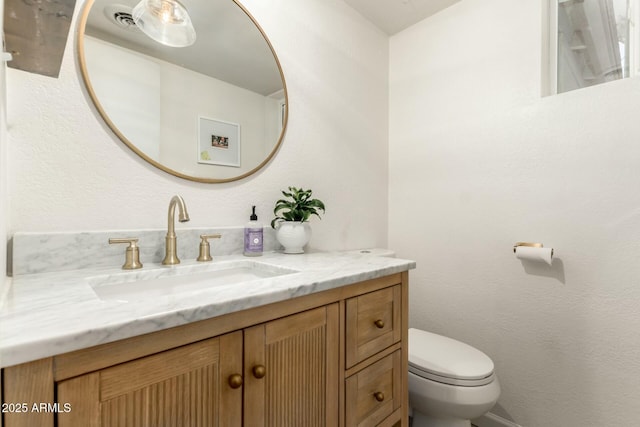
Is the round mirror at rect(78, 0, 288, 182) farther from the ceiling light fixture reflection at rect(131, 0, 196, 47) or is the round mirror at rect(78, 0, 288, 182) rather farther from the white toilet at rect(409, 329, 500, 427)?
the white toilet at rect(409, 329, 500, 427)

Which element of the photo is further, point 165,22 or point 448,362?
point 448,362

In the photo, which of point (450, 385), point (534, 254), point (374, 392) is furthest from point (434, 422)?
point (534, 254)

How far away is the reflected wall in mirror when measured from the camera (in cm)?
128

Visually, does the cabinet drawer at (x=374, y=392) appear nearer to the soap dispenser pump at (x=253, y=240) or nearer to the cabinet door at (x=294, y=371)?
the cabinet door at (x=294, y=371)

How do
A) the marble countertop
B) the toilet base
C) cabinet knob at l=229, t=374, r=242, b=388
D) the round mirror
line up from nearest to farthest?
the marble countertop, cabinet knob at l=229, t=374, r=242, b=388, the round mirror, the toilet base

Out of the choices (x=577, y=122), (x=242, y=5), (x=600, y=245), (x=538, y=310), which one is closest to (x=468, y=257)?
(x=538, y=310)

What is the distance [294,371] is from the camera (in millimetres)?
729

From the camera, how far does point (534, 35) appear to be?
4.67 feet

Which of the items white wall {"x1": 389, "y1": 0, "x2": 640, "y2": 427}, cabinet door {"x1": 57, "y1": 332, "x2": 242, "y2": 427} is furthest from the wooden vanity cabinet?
white wall {"x1": 389, "y1": 0, "x2": 640, "y2": 427}

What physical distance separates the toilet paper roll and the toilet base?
2.49 feet

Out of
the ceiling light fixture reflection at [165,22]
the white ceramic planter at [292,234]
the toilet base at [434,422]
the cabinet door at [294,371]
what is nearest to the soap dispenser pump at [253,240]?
the white ceramic planter at [292,234]

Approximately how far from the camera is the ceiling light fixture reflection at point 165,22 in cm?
103

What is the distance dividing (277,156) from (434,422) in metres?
1.36

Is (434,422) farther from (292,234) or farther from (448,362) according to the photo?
(292,234)
